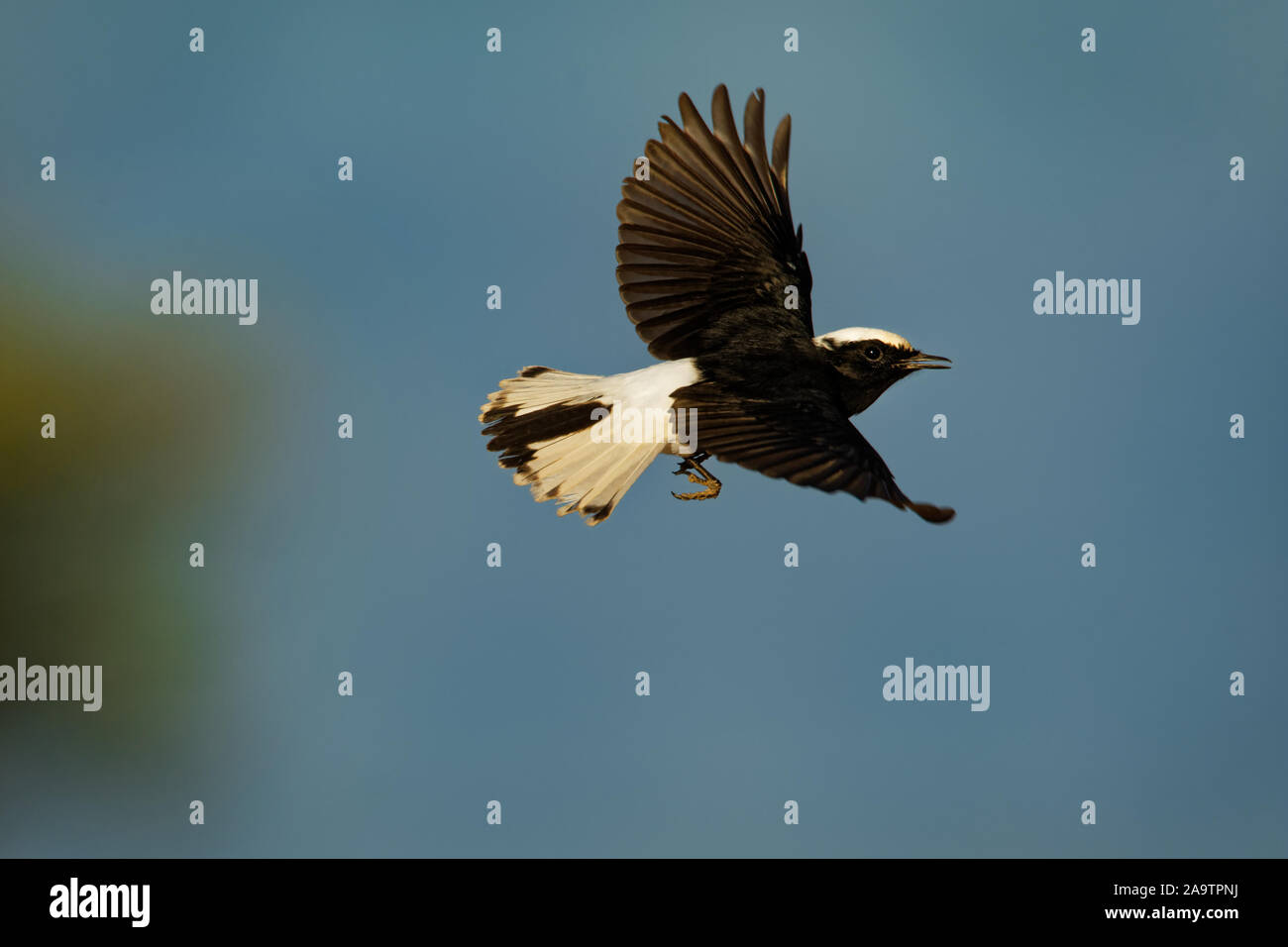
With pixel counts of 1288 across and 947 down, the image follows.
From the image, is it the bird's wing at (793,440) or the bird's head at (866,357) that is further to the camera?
the bird's head at (866,357)

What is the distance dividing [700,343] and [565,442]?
0.63 m

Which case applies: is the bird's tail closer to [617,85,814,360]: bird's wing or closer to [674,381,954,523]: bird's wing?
[674,381,954,523]: bird's wing

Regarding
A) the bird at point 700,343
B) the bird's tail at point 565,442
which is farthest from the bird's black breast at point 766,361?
the bird's tail at point 565,442

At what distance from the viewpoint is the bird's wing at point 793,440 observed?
4191 mm

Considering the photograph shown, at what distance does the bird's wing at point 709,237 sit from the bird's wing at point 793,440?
30 centimetres

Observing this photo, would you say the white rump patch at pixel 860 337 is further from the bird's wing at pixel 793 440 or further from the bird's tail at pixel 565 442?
the bird's tail at pixel 565 442

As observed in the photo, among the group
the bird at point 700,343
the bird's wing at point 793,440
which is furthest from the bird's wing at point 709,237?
the bird's wing at point 793,440

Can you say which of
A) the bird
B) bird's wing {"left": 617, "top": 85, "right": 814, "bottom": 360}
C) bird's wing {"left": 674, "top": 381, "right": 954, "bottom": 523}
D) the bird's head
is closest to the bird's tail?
the bird

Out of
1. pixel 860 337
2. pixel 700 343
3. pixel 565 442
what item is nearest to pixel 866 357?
pixel 860 337

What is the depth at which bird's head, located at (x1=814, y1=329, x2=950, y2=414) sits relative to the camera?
4.88 metres

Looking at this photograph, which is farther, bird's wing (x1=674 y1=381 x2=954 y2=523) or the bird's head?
the bird's head

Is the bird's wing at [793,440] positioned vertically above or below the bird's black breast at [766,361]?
below

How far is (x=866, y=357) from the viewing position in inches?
192

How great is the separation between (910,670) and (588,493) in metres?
2.03
